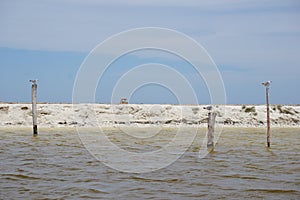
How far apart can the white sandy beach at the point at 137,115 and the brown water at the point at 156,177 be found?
694 inches

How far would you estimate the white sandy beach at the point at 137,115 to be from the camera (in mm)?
36625

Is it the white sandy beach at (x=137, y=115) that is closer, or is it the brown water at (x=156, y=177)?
the brown water at (x=156, y=177)

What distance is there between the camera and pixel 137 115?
130 feet

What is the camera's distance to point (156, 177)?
13.1 m

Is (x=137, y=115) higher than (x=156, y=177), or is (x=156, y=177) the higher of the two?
(x=137, y=115)

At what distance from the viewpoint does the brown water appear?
1088 centimetres

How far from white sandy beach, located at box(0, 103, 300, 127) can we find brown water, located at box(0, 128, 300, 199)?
1762cm

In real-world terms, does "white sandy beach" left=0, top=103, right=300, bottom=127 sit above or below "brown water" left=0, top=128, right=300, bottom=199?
above

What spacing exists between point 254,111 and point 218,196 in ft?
104

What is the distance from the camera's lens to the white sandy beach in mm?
36625

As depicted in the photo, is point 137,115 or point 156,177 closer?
point 156,177

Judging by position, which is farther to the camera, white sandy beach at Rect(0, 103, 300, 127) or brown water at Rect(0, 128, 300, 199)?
white sandy beach at Rect(0, 103, 300, 127)

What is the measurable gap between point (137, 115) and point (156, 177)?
86.9 feet

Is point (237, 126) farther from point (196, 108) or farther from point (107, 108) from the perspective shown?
point (107, 108)
